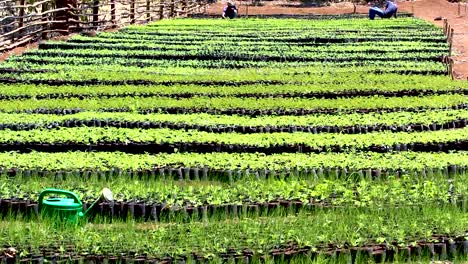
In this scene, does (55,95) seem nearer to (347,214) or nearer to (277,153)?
(277,153)

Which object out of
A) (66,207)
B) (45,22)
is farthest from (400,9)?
(66,207)

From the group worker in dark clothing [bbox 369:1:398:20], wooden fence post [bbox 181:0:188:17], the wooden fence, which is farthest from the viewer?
wooden fence post [bbox 181:0:188:17]

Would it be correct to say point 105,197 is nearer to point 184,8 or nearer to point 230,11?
point 230,11

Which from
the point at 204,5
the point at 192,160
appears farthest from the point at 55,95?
the point at 204,5

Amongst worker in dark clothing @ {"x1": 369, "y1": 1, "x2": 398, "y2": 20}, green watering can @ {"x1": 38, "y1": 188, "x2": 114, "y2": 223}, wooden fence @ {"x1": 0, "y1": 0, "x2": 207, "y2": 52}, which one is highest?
worker in dark clothing @ {"x1": 369, "y1": 1, "x2": 398, "y2": 20}

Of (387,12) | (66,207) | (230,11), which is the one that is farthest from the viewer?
(230,11)

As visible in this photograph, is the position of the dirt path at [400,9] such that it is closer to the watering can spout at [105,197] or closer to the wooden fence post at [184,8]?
the wooden fence post at [184,8]

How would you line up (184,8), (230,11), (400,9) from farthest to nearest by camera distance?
(400,9) → (184,8) → (230,11)

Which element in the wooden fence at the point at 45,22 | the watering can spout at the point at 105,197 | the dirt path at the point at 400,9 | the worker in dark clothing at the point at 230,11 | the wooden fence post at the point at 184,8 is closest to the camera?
the watering can spout at the point at 105,197

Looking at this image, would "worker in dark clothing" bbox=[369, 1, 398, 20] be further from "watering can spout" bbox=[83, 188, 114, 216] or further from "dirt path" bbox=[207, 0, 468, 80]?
"watering can spout" bbox=[83, 188, 114, 216]

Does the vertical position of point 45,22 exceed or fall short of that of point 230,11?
it falls short

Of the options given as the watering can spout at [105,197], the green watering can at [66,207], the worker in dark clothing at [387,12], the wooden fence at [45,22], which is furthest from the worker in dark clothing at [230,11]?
the green watering can at [66,207]

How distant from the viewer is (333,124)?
9062 millimetres

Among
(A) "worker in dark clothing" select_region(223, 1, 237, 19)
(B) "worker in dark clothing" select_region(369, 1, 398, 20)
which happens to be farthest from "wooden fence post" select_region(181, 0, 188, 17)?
(B) "worker in dark clothing" select_region(369, 1, 398, 20)
